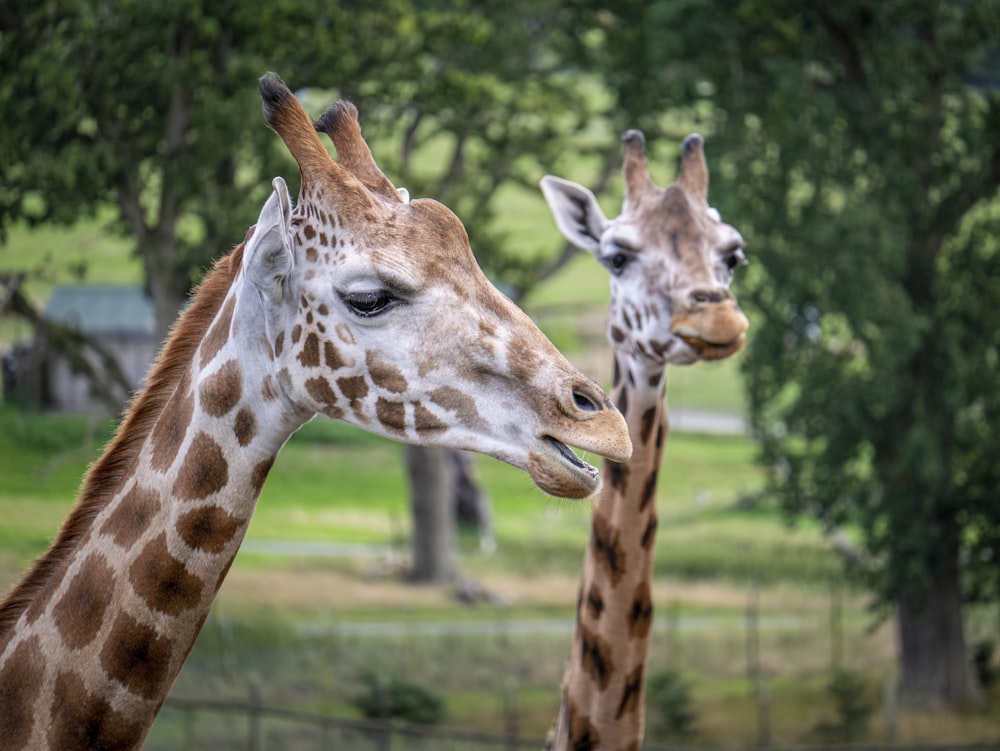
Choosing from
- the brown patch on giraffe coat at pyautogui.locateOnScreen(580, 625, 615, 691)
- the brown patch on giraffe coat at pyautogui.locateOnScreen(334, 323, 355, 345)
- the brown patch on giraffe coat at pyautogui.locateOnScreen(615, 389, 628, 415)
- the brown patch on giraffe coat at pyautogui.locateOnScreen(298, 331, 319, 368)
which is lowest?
the brown patch on giraffe coat at pyautogui.locateOnScreen(580, 625, 615, 691)

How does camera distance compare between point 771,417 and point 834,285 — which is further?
point 771,417

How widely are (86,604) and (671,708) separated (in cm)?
1551

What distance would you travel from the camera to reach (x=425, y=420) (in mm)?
3865

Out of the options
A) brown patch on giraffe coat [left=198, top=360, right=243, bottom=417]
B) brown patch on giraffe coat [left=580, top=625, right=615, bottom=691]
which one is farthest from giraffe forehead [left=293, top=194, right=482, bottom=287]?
brown patch on giraffe coat [left=580, top=625, right=615, bottom=691]

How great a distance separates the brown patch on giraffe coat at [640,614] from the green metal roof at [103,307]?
2783 centimetres

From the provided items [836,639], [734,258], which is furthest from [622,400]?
[836,639]

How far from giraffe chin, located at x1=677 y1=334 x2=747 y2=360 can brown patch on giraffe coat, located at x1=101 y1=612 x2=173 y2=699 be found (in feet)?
10.3

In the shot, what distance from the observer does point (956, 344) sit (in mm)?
18391

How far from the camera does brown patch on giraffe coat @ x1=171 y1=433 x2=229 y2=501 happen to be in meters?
3.96

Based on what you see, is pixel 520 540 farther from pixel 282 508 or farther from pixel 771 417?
pixel 771 417

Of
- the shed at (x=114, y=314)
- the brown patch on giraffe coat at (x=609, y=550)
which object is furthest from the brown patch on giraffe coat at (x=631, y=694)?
the shed at (x=114, y=314)

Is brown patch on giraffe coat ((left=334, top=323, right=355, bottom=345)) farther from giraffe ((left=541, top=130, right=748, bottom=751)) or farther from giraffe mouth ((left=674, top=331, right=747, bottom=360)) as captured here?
giraffe mouth ((left=674, top=331, right=747, bottom=360))

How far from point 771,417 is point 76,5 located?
35.0 feet

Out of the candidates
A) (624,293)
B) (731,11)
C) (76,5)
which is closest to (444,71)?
(731,11)
